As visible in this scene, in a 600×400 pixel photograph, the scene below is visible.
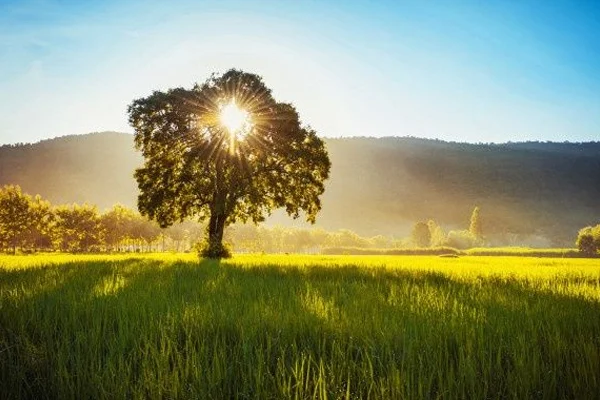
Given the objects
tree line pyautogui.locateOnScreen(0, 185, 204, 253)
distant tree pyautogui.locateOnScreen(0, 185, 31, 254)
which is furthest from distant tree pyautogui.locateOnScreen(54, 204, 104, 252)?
distant tree pyautogui.locateOnScreen(0, 185, 31, 254)

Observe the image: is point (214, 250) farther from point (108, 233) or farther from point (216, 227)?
point (108, 233)

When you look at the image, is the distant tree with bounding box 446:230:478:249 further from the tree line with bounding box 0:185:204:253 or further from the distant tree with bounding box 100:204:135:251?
the distant tree with bounding box 100:204:135:251

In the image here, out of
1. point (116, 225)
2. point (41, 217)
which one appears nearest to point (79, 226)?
point (41, 217)

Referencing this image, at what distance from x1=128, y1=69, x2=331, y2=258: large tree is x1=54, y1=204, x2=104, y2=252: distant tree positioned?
247ft

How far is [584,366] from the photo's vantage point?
9.86 feet

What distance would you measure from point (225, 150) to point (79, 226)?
79.9 meters

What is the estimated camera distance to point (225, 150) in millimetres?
30578

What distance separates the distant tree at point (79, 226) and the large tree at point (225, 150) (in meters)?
75.2

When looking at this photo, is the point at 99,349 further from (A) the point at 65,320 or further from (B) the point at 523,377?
(B) the point at 523,377

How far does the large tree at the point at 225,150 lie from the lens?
2998cm

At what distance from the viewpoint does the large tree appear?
98.4 feet

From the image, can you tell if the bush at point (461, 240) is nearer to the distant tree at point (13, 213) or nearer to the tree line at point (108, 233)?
the tree line at point (108, 233)

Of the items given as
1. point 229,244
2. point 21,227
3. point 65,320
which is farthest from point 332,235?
point 65,320

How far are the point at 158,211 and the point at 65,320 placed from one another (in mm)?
28018
